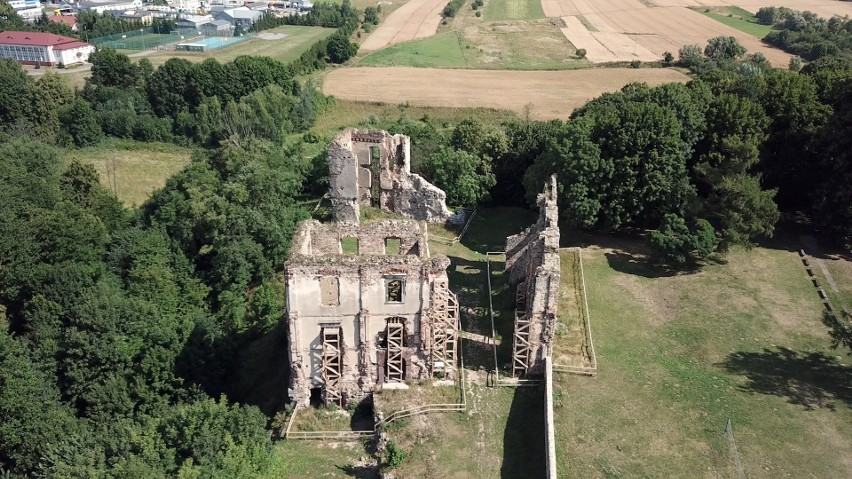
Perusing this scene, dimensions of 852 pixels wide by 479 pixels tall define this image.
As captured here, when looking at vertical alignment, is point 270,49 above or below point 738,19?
below

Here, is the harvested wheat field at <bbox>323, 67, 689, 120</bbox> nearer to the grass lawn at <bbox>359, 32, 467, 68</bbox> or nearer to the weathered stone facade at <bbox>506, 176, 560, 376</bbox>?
the grass lawn at <bbox>359, 32, 467, 68</bbox>

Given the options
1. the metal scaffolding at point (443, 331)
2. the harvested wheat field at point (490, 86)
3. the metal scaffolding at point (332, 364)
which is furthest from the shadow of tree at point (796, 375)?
the harvested wheat field at point (490, 86)

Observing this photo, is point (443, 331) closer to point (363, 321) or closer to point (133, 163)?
point (363, 321)

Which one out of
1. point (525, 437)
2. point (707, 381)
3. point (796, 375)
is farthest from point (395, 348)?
point (796, 375)

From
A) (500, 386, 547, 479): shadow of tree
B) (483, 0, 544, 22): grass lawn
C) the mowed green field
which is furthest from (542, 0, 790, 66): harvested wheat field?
(500, 386, 547, 479): shadow of tree

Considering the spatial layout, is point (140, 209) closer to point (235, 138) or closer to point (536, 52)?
point (235, 138)

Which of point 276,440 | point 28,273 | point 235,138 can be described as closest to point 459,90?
point 235,138
